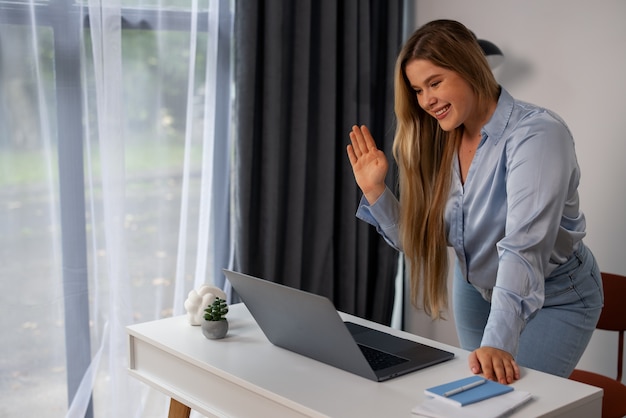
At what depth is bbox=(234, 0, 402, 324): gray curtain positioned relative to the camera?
10.1 feet

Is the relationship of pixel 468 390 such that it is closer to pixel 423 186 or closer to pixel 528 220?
pixel 528 220

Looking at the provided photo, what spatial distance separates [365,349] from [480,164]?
0.57m

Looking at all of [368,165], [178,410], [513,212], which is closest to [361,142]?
[368,165]

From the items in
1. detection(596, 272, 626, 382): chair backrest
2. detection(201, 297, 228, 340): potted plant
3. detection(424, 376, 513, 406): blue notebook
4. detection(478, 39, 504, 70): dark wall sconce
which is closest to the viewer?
detection(424, 376, 513, 406): blue notebook

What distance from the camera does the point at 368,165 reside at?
2.13 m

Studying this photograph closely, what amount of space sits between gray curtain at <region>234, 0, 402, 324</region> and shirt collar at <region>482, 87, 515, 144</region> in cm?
111

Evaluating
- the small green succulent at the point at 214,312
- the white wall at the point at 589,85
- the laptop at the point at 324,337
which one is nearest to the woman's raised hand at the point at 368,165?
the laptop at the point at 324,337

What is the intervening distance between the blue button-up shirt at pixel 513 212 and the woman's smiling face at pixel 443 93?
79 mm

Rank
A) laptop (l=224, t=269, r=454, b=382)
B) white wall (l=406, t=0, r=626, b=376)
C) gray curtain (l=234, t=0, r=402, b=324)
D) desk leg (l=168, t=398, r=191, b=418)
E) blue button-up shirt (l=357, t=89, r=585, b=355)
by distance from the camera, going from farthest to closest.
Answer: gray curtain (l=234, t=0, r=402, b=324) < white wall (l=406, t=0, r=626, b=376) < desk leg (l=168, t=398, r=191, b=418) < blue button-up shirt (l=357, t=89, r=585, b=355) < laptop (l=224, t=269, r=454, b=382)

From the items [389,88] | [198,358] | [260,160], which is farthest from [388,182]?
[198,358]

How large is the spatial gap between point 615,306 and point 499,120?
100cm

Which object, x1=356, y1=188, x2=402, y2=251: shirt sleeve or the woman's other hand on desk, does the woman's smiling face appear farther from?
the woman's other hand on desk

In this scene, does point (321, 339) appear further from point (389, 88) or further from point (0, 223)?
point (389, 88)

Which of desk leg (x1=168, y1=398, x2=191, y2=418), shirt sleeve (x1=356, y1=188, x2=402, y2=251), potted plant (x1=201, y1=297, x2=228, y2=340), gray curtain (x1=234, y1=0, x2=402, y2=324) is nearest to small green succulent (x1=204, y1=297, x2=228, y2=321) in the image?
potted plant (x1=201, y1=297, x2=228, y2=340)
